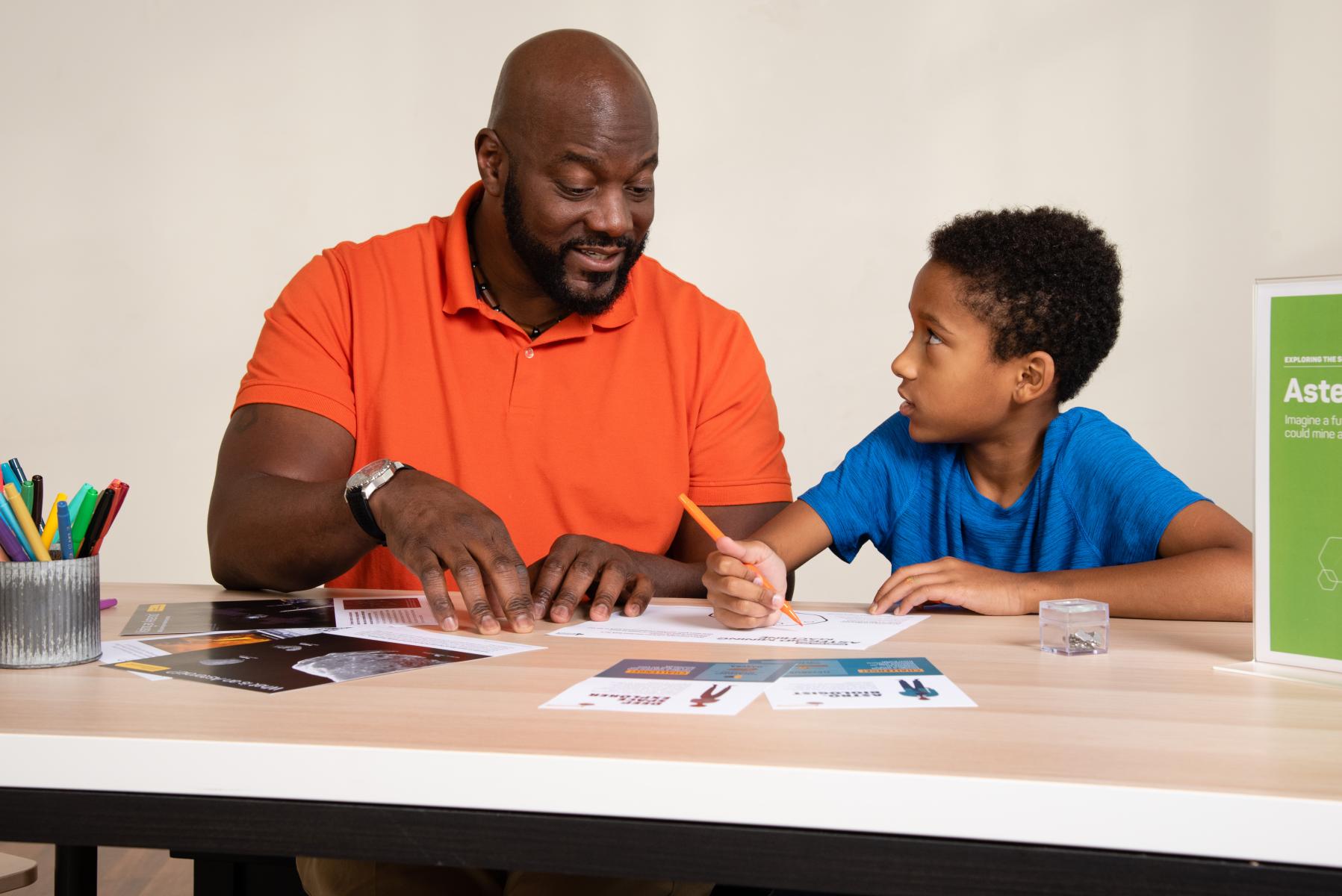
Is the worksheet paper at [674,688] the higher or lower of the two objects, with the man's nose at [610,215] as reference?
lower

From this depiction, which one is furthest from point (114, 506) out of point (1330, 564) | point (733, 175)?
point (733, 175)

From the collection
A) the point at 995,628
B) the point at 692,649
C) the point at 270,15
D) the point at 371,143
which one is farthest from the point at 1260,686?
the point at 270,15

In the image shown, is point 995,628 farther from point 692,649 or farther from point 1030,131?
point 1030,131

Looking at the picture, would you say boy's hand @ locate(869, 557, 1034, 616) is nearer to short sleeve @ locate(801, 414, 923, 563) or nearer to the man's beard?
short sleeve @ locate(801, 414, 923, 563)

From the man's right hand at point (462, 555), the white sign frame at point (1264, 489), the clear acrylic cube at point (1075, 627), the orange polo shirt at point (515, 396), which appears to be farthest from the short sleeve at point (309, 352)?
the white sign frame at point (1264, 489)

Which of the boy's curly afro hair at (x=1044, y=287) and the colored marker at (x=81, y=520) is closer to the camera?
the colored marker at (x=81, y=520)

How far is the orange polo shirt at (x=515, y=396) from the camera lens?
171 cm

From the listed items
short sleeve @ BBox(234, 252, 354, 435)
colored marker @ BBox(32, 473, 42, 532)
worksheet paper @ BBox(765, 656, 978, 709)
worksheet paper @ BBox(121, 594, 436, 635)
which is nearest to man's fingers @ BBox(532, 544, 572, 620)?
worksheet paper @ BBox(121, 594, 436, 635)

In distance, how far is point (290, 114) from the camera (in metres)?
3.21

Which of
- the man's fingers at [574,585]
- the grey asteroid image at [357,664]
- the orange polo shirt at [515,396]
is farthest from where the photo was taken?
the orange polo shirt at [515,396]

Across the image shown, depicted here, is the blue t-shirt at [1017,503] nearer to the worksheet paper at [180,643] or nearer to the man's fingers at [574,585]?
the man's fingers at [574,585]

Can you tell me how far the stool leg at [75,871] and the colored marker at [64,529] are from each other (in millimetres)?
582

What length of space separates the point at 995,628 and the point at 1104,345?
28.4 inches

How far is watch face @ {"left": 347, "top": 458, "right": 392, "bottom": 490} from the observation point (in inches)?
48.8
